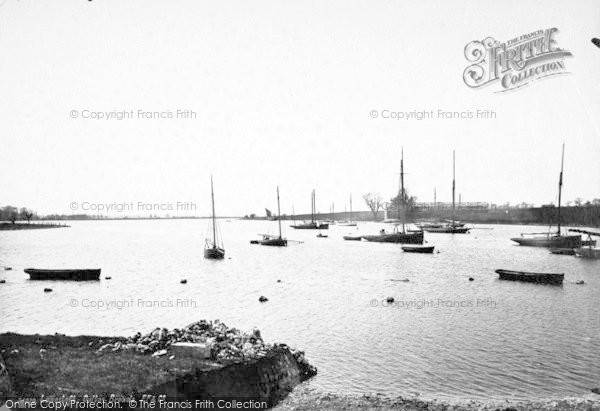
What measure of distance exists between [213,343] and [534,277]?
2986 cm

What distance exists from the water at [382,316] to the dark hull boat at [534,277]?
28.3 inches

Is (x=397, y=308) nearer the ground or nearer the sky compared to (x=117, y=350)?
nearer the ground

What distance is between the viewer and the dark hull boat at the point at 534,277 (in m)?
34.6

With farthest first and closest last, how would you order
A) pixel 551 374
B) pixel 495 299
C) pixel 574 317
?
pixel 495 299
pixel 574 317
pixel 551 374

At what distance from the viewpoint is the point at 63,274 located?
37969mm

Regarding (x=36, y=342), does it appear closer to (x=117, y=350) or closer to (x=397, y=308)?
(x=117, y=350)

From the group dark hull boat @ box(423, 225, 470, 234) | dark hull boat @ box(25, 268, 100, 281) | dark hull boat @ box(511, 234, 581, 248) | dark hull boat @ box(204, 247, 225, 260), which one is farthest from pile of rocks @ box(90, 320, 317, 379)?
dark hull boat @ box(423, 225, 470, 234)

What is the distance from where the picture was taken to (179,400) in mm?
10086

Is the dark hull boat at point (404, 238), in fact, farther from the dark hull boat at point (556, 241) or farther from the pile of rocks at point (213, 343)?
the pile of rocks at point (213, 343)

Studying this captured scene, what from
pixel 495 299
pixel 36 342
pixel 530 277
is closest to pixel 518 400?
pixel 36 342

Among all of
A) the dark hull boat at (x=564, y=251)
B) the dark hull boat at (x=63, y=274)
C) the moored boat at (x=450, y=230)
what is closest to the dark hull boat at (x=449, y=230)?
the moored boat at (x=450, y=230)

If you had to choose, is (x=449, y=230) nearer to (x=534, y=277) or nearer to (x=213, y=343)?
(x=534, y=277)

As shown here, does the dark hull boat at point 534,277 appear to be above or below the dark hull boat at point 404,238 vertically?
below

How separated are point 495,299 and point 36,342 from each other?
2496 centimetres
